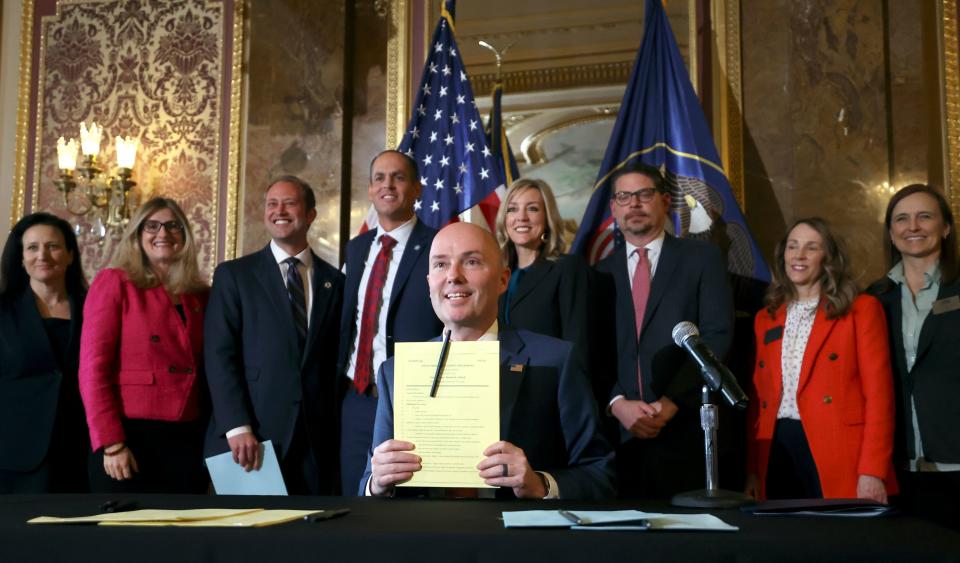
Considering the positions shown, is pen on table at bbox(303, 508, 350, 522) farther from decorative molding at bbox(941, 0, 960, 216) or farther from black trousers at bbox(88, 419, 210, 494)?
decorative molding at bbox(941, 0, 960, 216)

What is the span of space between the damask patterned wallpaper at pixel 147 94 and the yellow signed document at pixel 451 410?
387 cm

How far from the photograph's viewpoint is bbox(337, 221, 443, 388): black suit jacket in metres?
3.81

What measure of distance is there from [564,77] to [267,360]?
254 centimetres

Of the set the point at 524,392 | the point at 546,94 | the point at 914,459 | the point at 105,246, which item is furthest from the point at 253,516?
the point at 105,246

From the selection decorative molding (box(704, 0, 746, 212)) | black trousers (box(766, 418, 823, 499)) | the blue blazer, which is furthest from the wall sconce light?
black trousers (box(766, 418, 823, 499))

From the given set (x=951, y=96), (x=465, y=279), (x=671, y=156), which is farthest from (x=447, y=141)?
(x=465, y=279)

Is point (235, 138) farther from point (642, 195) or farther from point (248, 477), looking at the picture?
point (642, 195)

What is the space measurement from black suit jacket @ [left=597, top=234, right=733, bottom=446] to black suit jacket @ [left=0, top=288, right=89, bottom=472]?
2.33 metres

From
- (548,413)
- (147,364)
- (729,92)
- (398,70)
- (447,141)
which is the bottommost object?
(548,413)

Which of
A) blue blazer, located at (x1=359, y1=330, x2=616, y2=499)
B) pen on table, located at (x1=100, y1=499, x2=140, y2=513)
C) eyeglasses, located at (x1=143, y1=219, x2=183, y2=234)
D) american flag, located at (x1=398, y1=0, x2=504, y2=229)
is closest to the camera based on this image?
pen on table, located at (x1=100, y1=499, x2=140, y2=513)

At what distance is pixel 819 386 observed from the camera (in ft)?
12.1

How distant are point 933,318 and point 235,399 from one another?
2.84m

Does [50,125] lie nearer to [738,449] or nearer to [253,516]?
[738,449]

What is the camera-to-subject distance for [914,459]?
377 cm
